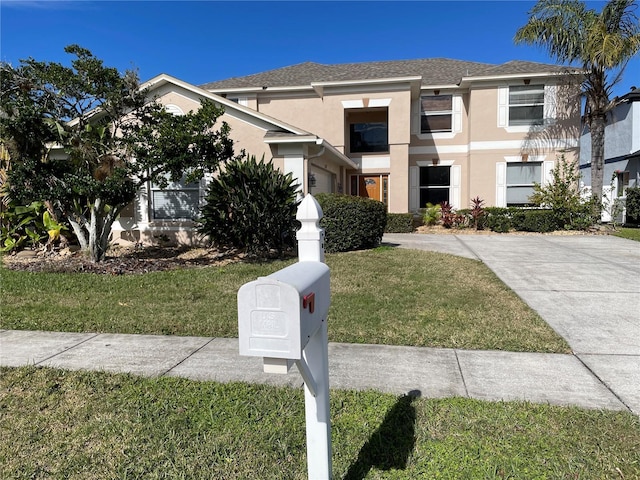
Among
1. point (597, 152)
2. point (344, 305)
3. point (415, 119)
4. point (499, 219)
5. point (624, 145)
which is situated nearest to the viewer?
point (344, 305)

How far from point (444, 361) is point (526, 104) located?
1671 centimetres

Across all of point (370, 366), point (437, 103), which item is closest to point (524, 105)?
point (437, 103)

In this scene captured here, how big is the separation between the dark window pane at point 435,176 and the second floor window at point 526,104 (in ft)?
10.5

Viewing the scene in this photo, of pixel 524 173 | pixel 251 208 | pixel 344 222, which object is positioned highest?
pixel 524 173

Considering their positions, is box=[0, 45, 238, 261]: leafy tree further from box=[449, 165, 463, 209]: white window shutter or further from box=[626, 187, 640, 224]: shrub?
box=[626, 187, 640, 224]: shrub

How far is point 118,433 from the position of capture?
9.43 feet


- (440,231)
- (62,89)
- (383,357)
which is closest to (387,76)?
(440,231)

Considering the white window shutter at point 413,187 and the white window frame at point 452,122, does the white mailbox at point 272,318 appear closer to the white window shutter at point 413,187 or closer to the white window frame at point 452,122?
the white window shutter at point 413,187

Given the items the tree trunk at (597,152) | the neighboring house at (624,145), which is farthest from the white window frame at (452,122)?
the neighboring house at (624,145)

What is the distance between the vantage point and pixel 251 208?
32.9 ft

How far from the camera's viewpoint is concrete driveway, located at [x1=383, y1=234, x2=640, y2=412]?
13.4ft

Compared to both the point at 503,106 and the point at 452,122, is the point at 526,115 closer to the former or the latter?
the point at 503,106

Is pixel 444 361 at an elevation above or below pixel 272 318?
below

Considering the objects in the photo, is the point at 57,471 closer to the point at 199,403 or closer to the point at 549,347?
the point at 199,403
